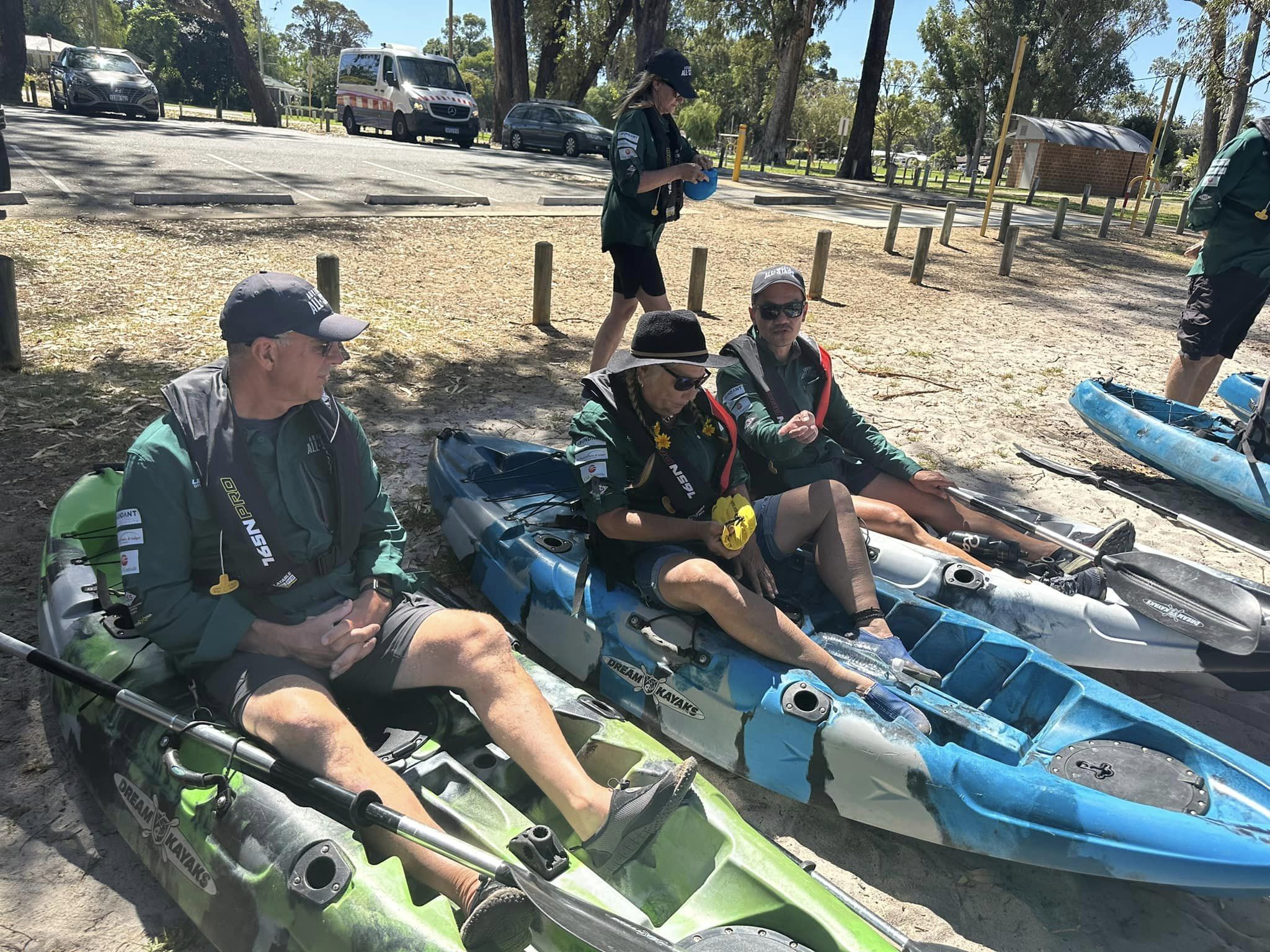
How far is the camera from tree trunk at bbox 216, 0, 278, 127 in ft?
81.3

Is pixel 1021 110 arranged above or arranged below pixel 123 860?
above

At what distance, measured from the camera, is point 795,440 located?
411 cm

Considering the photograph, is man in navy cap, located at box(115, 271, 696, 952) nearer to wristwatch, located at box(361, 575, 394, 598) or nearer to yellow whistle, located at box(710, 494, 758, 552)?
wristwatch, located at box(361, 575, 394, 598)

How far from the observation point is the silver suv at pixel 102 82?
20.7 metres

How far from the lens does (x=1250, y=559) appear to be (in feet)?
18.8

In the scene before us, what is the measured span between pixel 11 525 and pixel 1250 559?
7.08 metres

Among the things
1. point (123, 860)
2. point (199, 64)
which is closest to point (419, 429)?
point (123, 860)

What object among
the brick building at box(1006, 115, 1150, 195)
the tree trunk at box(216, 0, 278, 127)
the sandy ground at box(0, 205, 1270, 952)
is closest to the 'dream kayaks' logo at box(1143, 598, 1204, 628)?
the sandy ground at box(0, 205, 1270, 952)

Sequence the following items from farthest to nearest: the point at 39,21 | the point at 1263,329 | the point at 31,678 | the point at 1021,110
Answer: the point at 39,21 < the point at 1021,110 < the point at 1263,329 < the point at 31,678

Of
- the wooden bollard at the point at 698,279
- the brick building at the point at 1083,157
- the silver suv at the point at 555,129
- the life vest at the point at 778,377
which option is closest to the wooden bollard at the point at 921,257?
the wooden bollard at the point at 698,279

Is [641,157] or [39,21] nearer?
[641,157]

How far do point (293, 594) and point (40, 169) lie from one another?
1372cm

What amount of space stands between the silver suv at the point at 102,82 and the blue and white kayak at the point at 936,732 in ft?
72.5

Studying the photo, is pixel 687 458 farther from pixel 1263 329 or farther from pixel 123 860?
pixel 1263 329
